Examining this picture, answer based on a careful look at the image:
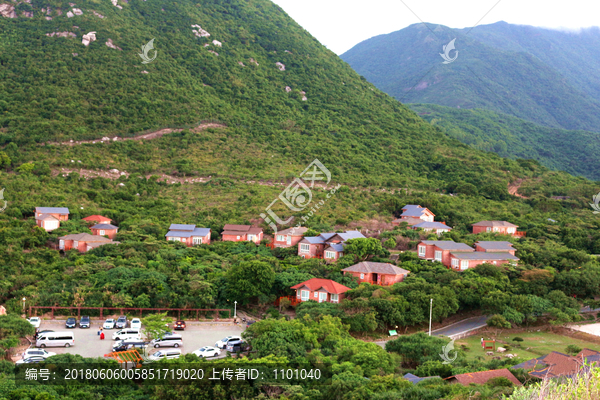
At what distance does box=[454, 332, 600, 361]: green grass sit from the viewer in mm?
25775

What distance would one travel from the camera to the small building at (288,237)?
42.1 m

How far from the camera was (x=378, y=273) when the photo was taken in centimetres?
3406

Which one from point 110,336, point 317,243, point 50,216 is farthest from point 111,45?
point 110,336

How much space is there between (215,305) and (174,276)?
323cm

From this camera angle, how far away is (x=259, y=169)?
61.3m

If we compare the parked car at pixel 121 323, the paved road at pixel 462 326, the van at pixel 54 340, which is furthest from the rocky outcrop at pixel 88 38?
the paved road at pixel 462 326

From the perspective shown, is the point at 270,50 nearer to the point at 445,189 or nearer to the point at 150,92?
the point at 150,92

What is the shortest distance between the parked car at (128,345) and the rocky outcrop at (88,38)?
2390 inches

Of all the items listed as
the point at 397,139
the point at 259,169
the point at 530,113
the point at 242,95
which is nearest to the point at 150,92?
the point at 242,95

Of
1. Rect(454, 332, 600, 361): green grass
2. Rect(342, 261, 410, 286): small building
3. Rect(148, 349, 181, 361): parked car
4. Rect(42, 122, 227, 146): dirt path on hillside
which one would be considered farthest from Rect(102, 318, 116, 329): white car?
Rect(42, 122, 227, 146): dirt path on hillside

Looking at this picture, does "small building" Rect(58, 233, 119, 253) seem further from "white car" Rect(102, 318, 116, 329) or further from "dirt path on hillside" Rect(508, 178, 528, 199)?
"dirt path on hillside" Rect(508, 178, 528, 199)

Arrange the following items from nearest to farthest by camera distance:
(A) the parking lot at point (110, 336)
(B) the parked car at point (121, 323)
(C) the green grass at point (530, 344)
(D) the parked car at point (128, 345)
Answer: (D) the parked car at point (128, 345) → (A) the parking lot at point (110, 336) → (C) the green grass at point (530, 344) → (B) the parked car at point (121, 323)

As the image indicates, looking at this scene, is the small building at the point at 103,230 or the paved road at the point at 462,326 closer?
the paved road at the point at 462,326

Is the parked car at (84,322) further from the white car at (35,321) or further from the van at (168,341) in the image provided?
the van at (168,341)
